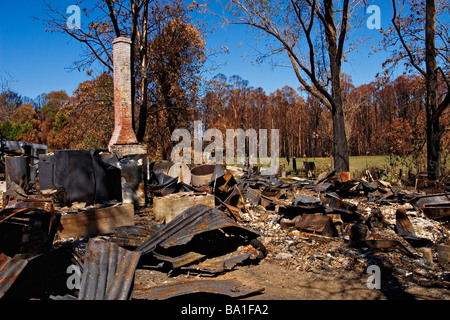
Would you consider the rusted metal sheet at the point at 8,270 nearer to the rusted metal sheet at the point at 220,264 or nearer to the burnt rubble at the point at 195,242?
the burnt rubble at the point at 195,242

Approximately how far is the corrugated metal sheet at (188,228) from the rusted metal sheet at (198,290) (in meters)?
0.92

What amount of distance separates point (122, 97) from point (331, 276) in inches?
372

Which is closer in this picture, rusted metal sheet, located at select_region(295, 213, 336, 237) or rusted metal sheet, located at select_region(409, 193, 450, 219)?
rusted metal sheet, located at select_region(295, 213, 336, 237)

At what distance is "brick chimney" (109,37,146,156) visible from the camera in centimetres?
1082

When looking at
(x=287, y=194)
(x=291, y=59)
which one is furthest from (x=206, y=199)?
(x=291, y=59)

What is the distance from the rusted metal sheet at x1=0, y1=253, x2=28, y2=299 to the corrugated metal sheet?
57.8 inches

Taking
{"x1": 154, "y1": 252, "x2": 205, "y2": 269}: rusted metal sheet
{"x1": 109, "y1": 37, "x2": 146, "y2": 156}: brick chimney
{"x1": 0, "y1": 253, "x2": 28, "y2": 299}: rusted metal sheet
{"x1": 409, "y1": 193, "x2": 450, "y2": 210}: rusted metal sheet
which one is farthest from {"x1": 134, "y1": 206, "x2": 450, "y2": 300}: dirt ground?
{"x1": 109, "y1": 37, "x2": 146, "y2": 156}: brick chimney

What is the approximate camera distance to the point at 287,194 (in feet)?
32.0

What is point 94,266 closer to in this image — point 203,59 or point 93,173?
point 93,173

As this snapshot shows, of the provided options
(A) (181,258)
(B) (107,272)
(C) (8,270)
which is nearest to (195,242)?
(A) (181,258)

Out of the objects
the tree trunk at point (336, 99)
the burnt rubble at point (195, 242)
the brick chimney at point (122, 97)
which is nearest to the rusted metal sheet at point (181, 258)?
the burnt rubble at point (195, 242)

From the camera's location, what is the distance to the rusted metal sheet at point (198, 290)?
9.83 feet
